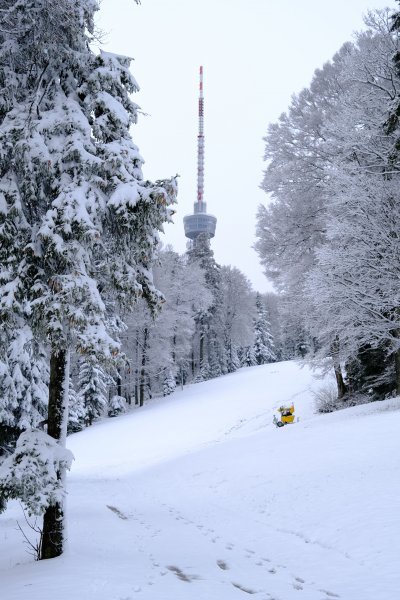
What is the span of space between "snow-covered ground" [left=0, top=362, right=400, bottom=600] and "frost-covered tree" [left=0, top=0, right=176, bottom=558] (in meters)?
1.51

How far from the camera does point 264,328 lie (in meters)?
59.4

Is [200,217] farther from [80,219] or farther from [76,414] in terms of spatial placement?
[80,219]

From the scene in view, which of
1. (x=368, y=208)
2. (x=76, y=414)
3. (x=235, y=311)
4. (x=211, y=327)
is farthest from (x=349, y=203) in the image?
(x=235, y=311)

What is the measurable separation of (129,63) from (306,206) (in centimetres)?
1019

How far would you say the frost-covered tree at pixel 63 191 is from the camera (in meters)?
6.05

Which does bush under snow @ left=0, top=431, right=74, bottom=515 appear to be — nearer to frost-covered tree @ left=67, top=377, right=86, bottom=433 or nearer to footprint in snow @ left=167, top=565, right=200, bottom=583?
footprint in snow @ left=167, top=565, right=200, bottom=583

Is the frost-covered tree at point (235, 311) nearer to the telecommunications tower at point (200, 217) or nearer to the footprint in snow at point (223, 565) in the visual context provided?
the footprint in snow at point (223, 565)

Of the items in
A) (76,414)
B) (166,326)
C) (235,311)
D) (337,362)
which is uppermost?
(235,311)

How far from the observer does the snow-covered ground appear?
17.1 feet

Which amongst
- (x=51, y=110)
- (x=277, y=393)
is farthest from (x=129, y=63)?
(x=277, y=393)

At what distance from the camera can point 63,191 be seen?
6352mm

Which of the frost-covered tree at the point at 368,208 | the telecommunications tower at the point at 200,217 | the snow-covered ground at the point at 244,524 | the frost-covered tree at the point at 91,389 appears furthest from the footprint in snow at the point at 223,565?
the telecommunications tower at the point at 200,217

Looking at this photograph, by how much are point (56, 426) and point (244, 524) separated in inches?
165

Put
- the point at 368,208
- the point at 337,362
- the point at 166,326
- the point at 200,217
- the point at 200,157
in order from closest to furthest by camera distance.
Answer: the point at 368,208 < the point at 337,362 < the point at 166,326 < the point at 200,217 < the point at 200,157
